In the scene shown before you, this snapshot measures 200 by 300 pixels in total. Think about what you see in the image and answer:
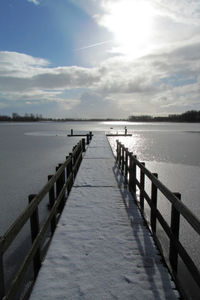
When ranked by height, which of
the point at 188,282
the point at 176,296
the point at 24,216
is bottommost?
the point at 188,282

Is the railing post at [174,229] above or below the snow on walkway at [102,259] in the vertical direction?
above

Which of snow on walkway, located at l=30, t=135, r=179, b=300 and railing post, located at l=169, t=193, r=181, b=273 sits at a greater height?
railing post, located at l=169, t=193, r=181, b=273

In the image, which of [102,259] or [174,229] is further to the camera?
[102,259]

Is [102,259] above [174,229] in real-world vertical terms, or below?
below

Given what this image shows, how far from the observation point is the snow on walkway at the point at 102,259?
257 centimetres

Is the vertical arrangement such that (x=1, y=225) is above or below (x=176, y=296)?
below

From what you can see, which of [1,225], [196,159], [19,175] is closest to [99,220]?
[1,225]

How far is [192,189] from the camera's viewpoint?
817 centimetres

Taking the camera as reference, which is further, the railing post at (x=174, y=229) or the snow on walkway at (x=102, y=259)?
the railing post at (x=174, y=229)

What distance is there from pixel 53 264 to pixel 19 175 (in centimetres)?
806

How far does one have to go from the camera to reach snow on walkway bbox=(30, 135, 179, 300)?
8.43ft

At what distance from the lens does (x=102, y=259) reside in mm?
3115

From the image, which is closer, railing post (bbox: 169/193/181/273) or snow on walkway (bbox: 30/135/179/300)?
snow on walkway (bbox: 30/135/179/300)

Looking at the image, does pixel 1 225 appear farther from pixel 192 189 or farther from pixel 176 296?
pixel 192 189
